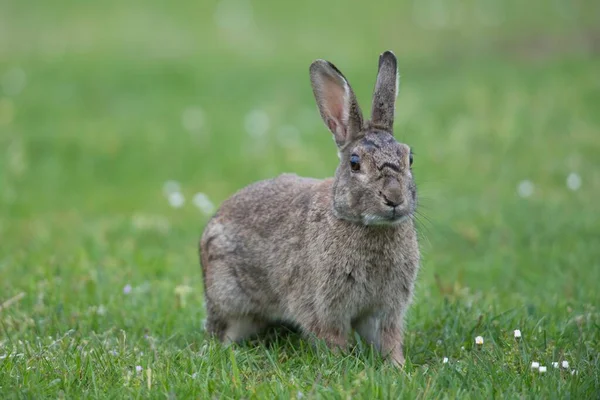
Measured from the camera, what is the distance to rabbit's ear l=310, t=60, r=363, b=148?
534 cm

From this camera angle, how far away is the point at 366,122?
538 centimetres

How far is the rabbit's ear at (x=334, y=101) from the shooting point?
5344mm

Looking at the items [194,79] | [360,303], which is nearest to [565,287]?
[360,303]

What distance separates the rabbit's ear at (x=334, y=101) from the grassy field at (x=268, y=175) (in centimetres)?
131

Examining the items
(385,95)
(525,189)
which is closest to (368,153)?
(385,95)

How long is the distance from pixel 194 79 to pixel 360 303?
441 inches

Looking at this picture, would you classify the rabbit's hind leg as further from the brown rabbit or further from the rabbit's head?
the rabbit's head

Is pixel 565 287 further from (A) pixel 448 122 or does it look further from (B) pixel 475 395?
(A) pixel 448 122

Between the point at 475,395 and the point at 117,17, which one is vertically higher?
the point at 117,17

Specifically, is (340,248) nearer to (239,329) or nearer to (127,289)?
(239,329)

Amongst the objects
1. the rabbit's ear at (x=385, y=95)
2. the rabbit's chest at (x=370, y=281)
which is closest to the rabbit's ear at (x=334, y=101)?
the rabbit's ear at (x=385, y=95)

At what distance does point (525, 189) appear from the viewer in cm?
1028

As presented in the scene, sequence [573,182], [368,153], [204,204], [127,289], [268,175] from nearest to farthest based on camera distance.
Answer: [368,153] → [127,289] → [204,204] → [573,182] → [268,175]

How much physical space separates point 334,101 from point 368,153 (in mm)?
598
